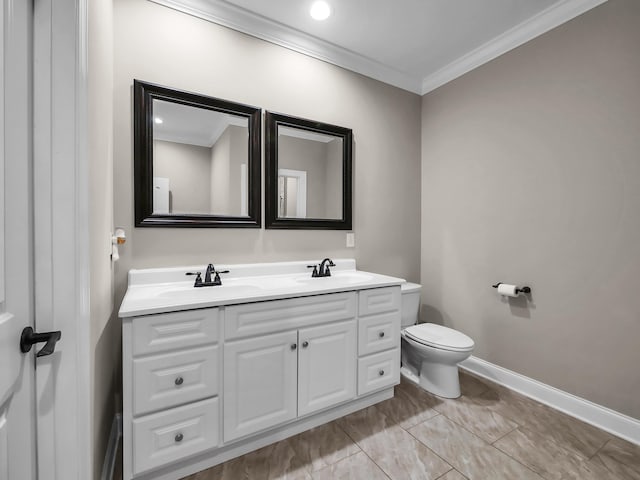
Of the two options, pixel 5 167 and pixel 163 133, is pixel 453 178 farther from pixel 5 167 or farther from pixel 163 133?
pixel 5 167

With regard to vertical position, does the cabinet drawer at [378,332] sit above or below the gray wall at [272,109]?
below

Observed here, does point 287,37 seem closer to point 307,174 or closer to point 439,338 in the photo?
point 307,174

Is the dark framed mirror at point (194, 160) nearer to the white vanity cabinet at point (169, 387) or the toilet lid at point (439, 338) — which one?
the white vanity cabinet at point (169, 387)

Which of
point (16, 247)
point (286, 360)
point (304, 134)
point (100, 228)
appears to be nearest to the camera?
point (16, 247)

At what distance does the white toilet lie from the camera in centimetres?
192

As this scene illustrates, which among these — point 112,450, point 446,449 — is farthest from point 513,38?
point 112,450

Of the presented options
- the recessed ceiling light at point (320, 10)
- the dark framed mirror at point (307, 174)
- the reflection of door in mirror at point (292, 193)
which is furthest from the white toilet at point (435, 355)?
the recessed ceiling light at point (320, 10)

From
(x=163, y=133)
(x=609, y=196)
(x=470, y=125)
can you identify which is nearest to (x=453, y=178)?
(x=470, y=125)

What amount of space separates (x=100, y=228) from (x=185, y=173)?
2.37ft

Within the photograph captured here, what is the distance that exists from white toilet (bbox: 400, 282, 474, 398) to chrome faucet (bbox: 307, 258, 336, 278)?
670mm

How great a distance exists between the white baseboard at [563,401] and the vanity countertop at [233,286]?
45.5 inches

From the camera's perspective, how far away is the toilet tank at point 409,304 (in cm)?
233

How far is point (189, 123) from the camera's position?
1761 millimetres

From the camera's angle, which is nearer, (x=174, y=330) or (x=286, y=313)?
(x=174, y=330)
